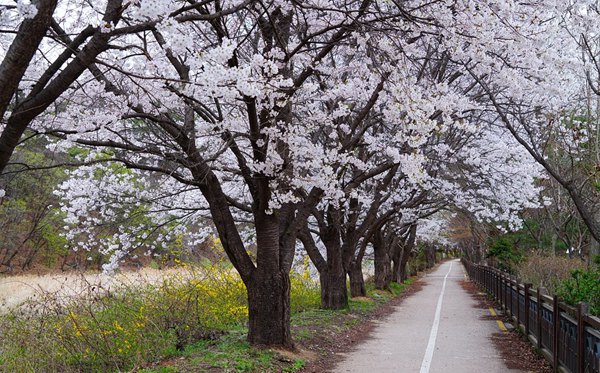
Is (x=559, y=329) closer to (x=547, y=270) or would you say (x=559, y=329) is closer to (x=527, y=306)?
(x=527, y=306)

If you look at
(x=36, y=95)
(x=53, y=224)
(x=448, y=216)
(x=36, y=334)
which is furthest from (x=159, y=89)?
(x=448, y=216)

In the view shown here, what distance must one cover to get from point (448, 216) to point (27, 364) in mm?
43084

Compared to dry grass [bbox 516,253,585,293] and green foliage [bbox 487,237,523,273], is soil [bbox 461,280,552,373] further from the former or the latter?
green foliage [bbox 487,237,523,273]

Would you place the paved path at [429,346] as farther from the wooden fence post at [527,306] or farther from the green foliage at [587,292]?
the green foliage at [587,292]

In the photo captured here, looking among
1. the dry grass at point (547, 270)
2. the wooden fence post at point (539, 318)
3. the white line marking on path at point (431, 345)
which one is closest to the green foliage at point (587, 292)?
the wooden fence post at point (539, 318)

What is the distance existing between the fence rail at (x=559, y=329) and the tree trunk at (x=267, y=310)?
14.4 ft

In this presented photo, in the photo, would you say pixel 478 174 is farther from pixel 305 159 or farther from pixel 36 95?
pixel 36 95

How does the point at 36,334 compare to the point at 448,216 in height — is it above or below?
below

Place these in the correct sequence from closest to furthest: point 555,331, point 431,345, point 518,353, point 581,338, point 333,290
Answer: point 581,338, point 555,331, point 518,353, point 431,345, point 333,290

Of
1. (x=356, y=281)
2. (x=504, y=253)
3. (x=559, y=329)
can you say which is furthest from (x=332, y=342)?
(x=504, y=253)

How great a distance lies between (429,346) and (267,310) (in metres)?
3.81

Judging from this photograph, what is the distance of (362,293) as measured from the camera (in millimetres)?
24047

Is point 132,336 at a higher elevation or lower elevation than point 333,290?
lower

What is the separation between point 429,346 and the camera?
486 inches
